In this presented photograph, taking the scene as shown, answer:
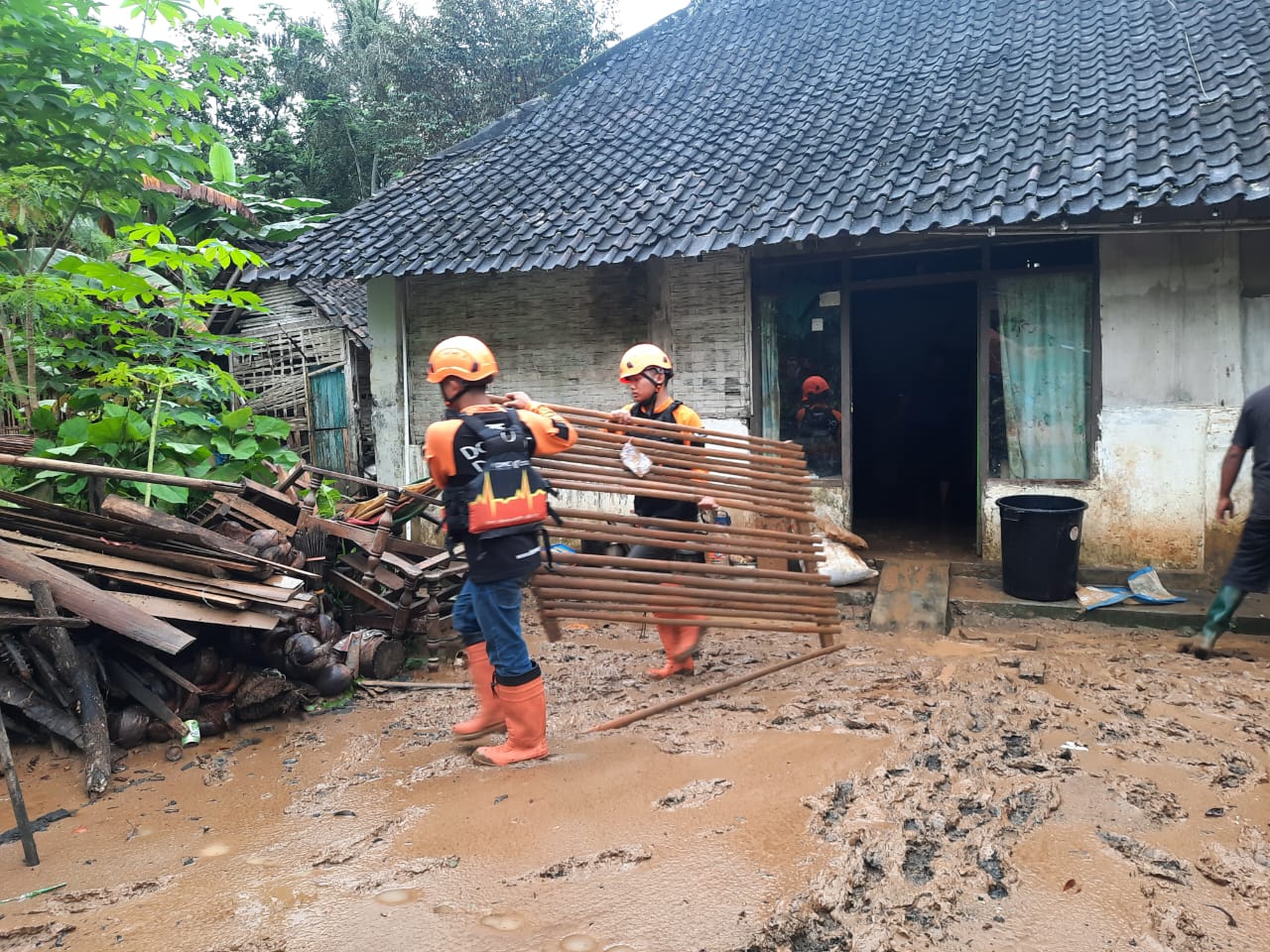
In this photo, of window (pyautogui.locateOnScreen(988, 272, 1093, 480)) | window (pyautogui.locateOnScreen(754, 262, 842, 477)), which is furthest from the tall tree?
window (pyautogui.locateOnScreen(988, 272, 1093, 480))

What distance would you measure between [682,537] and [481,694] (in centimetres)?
139

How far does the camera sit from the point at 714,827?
3.23 m

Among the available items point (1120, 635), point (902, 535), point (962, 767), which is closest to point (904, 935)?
point (962, 767)

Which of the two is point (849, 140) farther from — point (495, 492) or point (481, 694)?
point (481, 694)

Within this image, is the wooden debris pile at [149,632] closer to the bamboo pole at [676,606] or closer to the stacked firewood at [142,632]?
the stacked firewood at [142,632]

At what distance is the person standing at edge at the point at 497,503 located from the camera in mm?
3680

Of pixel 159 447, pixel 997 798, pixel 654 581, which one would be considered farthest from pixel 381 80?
pixel 997 798

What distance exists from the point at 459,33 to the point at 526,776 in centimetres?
1940

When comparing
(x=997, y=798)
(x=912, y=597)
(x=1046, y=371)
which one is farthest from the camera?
(x=1046, y=371)

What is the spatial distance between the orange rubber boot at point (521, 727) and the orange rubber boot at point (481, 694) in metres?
0.20

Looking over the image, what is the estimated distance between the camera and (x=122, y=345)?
21.2 feet

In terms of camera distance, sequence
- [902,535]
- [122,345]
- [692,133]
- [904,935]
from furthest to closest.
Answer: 1. [692,133]
2. [902,535]
3. [122,345]
4. [904,935]

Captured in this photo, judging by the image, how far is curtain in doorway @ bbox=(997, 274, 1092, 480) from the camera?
700 centimetres

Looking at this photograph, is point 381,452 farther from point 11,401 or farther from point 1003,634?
point 1003,634
